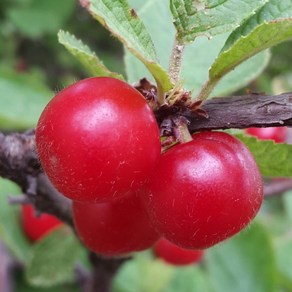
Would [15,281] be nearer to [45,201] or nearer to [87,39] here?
[45,201]

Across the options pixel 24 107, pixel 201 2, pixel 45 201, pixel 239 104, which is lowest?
pixel 24 107

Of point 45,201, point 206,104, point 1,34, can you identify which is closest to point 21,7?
point 1,34

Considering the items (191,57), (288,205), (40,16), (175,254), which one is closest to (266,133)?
(191,57)

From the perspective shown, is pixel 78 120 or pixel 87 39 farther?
pixel 87 39

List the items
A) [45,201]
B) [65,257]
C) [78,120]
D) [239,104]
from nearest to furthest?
1. [78,120]
2. [239,104]
3. [45,201]
4. [65,257]

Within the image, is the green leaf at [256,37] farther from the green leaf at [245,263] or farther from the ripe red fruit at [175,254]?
the green leaf at [245,263]

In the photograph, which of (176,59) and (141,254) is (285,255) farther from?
(176,59)

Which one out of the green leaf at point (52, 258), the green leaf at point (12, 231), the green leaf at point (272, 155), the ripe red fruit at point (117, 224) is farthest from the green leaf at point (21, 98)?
the green leaf at point (272, 155)
